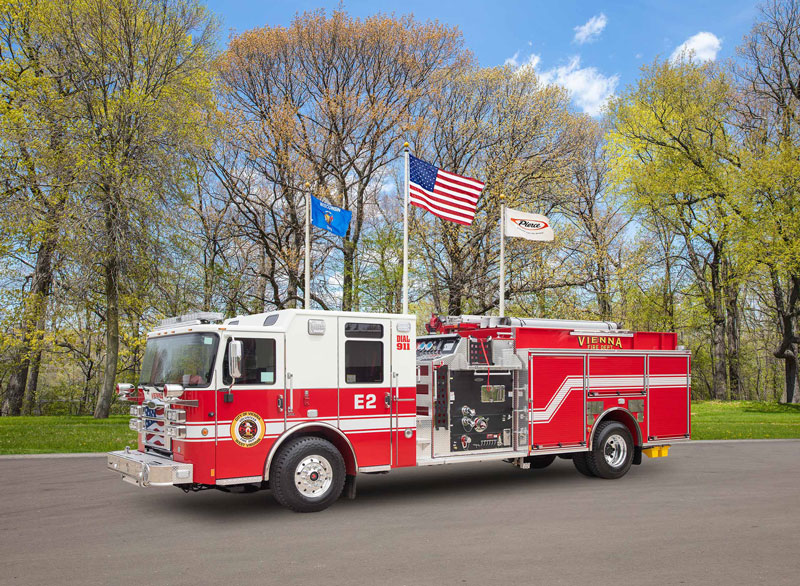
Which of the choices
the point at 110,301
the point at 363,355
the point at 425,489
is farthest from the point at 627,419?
the point at 110,301

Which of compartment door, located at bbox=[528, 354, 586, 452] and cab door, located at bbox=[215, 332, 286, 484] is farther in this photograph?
compartment door, located at bbox=[528, 354, 586, 452]

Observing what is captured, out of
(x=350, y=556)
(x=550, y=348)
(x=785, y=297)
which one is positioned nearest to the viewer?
(x=350, y=556)

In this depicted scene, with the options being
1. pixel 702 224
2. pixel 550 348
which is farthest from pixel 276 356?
pixel 702 224

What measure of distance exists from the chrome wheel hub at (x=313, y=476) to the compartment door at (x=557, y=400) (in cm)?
362

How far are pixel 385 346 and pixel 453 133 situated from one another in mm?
24108

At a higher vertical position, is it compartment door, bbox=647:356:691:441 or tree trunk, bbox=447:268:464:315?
tree trunk, bbox=447:268:464:315

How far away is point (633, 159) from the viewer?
3697cm

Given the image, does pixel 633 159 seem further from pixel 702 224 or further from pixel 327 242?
pixel 327 242

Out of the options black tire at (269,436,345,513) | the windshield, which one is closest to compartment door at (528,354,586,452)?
black tire at (269,436,345,513)

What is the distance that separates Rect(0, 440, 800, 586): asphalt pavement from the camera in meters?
6.48

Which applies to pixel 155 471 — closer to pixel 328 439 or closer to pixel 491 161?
pixel 328 439

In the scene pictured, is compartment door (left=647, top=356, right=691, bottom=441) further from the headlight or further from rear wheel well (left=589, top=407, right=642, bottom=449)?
the headlight

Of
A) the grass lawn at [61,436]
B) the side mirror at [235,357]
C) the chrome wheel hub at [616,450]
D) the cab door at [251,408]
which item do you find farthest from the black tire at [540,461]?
the grass lawn at [61,436]

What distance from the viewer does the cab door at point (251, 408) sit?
28.1 ft
